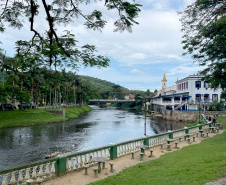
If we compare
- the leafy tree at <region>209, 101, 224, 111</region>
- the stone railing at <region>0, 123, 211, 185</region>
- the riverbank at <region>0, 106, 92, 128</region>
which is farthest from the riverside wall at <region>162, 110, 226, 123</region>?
the stone railing at <region>0, 123, 211, 185</region>

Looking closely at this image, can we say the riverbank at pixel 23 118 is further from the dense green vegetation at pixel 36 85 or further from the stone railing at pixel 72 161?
the stone railing at pixel 72 161

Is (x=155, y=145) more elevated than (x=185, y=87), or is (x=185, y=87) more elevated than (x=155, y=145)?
(x=185, y=87)

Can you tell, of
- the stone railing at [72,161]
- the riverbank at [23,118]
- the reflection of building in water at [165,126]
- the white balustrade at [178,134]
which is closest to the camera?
the stone railing at [72,161]

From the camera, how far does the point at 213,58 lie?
57.1ft

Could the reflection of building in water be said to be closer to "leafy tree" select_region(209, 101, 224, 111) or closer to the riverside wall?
the riverside wall

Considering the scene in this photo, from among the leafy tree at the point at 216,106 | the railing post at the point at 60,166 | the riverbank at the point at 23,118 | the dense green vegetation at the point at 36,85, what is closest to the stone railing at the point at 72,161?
the railing post at the point at 60,166

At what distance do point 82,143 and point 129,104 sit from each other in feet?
346

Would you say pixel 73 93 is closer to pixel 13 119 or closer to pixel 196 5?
pixel 13 119

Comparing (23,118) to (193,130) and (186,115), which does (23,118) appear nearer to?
(193,130)

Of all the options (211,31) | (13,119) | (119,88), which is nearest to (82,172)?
(211,31)

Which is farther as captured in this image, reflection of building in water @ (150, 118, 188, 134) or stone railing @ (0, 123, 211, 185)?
reflection of building in water @ (150, 118, 188, 134)

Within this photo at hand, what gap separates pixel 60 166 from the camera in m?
8.82

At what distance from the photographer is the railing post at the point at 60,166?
8.75 meters

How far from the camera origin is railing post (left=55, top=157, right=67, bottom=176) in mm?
8750
